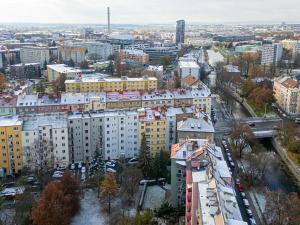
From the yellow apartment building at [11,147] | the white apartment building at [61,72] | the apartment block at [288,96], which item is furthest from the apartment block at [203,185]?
the white apartment building at [61,72]

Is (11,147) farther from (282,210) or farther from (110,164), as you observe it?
(282,210)

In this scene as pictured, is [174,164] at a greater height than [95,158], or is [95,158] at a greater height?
[174,164]

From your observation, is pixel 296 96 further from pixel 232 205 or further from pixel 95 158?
pixel 232 205

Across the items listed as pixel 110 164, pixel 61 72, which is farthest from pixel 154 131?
pixel 61 72

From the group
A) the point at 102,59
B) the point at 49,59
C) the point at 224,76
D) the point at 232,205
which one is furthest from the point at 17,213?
the point at 102,59

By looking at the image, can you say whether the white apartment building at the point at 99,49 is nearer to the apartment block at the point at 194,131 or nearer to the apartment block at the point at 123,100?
the apartment block at the point at 123,100
